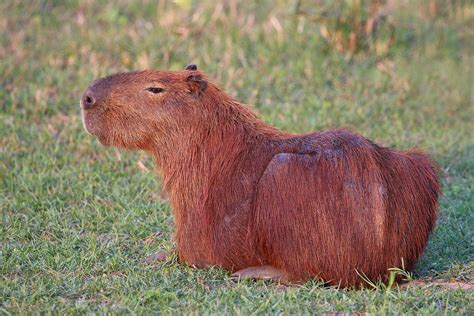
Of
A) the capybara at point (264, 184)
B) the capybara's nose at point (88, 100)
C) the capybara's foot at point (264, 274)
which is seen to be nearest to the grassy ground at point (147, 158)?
the capybara's foot at point (264, 274)

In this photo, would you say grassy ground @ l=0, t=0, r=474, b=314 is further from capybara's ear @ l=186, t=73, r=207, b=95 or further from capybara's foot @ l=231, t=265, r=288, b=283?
capybara's ear @ l=186, t=73, r=207, b=95

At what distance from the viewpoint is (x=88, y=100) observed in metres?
4.66

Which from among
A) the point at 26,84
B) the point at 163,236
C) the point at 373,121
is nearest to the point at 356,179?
the point at 163,236

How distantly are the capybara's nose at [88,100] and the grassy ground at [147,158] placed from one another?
31.4 inches

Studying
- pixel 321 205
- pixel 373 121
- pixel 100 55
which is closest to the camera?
pixel 321 205

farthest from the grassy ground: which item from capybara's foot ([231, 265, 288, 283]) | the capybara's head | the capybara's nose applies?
the capybara's nose

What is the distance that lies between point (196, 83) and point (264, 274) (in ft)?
3.49

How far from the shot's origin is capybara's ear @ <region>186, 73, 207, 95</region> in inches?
181

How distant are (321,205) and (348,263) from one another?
1.03 ft

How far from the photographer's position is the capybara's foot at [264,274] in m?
4.31

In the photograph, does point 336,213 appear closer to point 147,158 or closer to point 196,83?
point 196,83

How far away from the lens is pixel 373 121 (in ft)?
24.2

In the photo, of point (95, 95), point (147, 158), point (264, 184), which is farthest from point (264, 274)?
point (147, 158)

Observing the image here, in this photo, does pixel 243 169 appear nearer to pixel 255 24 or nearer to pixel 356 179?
pixel 356 179
